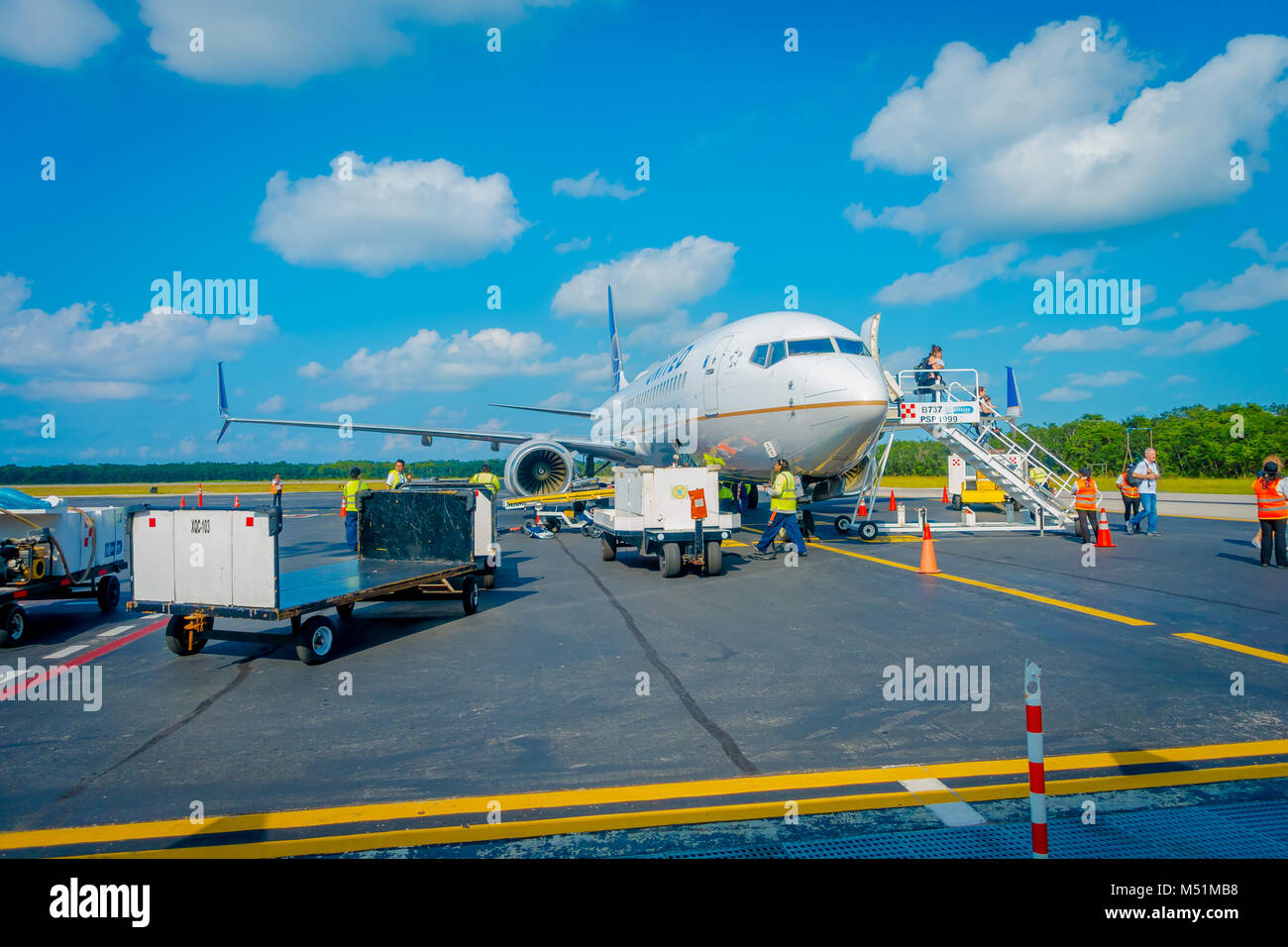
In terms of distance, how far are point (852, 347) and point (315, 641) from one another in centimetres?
1108

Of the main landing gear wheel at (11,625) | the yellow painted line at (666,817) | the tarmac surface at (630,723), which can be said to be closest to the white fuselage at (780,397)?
the tarmac surface at (630,723)

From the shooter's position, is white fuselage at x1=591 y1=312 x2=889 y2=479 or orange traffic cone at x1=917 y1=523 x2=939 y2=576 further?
white fuselage at x1=591 y1=312 x2=889 y2=479

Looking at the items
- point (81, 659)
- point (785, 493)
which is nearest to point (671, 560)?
point (785, 493)

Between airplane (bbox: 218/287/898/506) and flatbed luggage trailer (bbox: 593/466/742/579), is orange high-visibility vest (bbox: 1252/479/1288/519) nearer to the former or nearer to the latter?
airplane (bbox: 218/287/898/506)

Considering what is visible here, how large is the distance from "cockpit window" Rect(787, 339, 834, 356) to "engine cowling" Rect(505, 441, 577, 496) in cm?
853

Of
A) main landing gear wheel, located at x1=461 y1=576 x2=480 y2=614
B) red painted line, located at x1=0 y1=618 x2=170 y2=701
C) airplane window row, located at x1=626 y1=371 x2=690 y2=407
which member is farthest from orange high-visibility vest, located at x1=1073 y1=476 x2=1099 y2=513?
red painted line, located at x1=0 y1=618 x2=170 y2=701

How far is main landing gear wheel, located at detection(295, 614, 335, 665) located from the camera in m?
6.91

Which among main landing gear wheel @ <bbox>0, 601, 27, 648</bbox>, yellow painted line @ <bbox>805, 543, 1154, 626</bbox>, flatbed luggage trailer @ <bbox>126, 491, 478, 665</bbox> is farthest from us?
yellow painted line @ <bbox>805, 543, 1154, 626</bbox>

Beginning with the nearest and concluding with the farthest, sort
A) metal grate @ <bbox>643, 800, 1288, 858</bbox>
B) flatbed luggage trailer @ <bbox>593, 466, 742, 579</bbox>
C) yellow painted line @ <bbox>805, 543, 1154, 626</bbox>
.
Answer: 1. metal grate @ <bbox>643, 800, 1288, 858</bbox>
2. yellow painted line @ <bbox>805, 543, 1154, 626</bbox>
3. flatbed luggage trailer @ <bbox>593, 466, 742, 579</bbox>

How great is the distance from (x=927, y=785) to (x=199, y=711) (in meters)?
5.26

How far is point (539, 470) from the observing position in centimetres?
2133

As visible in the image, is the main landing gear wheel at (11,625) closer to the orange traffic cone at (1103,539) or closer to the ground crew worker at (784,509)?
the ground crew worker at (784,509)
